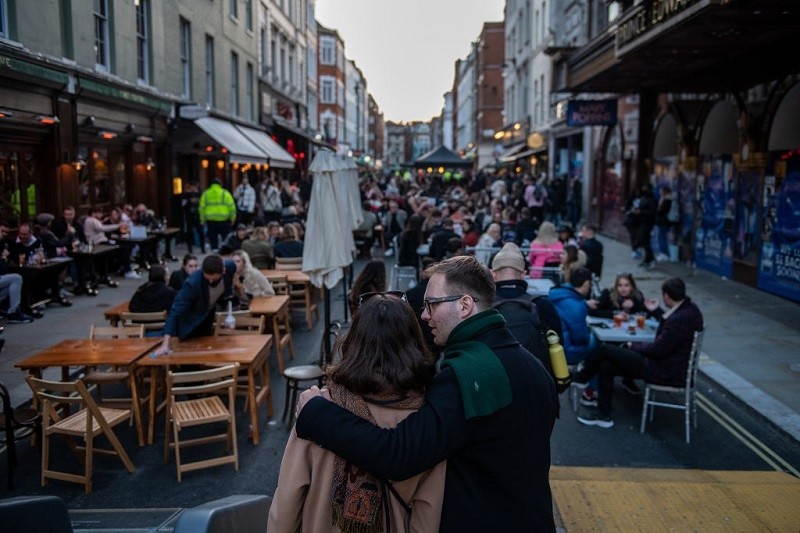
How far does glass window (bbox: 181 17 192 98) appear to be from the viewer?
21594 mm

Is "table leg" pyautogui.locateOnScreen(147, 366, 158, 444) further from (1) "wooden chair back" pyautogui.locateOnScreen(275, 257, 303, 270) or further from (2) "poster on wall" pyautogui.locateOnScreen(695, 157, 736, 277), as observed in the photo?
(2) "poster on wall" pyautogui.locateOnScreen(695, 157, 736, 277)

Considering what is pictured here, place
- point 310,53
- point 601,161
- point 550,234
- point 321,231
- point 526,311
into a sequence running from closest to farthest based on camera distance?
point 526,311 → point 321,231 → point 550,234 → point 601,161 → point 310,53

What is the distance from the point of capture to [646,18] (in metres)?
11.4

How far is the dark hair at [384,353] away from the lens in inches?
97.2

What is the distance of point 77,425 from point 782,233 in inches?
470

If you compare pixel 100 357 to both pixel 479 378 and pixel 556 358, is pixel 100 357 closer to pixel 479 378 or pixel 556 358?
pixel 556 358

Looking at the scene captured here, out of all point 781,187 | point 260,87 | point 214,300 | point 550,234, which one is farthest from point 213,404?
point 260,87

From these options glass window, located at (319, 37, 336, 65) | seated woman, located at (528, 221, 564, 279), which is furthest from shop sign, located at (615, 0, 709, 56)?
glass window, located at (319, 37, 336, 65)

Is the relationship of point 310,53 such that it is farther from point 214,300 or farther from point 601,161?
point 214,300

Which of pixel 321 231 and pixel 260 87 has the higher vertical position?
pixel 260 87

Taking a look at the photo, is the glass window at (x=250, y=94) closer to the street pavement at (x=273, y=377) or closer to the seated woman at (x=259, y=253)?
the street pavement at (x=273, y=377)

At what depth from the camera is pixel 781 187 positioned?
12766 mm

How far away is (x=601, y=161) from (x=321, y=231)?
56.3ft

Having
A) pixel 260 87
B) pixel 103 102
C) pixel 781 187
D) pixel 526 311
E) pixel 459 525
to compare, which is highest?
pixel 260 87
